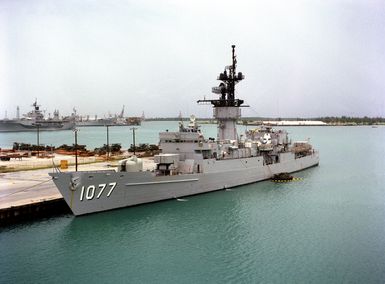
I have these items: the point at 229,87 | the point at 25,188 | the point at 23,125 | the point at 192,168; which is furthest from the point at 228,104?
the point at 23,125

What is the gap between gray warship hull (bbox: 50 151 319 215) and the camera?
22969mm

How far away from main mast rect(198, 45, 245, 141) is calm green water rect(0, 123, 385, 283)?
985 cm

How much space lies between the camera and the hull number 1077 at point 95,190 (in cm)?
2320

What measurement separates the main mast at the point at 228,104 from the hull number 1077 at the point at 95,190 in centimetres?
1677

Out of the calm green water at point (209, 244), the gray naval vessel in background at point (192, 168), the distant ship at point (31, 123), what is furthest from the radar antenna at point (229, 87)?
the distant ship at point (31, 123)

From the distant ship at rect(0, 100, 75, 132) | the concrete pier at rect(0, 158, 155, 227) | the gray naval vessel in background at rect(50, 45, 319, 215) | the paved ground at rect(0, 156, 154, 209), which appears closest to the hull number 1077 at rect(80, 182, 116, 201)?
the gray naval vessel in background at rect(50, 45, 319, 215)

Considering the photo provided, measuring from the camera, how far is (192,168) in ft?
96.2

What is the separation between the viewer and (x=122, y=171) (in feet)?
83.6

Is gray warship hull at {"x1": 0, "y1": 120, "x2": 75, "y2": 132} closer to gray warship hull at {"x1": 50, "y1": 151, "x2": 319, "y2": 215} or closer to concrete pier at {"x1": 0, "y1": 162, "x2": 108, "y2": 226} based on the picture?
concrete pier at {"x1": 0, "y1": 162, "x2": 108, "y2": 226}

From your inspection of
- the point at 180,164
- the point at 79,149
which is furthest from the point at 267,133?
the point at 79,149

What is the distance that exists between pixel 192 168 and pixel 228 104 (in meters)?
11.0

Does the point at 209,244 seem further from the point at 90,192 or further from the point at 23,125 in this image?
the point at 23,125

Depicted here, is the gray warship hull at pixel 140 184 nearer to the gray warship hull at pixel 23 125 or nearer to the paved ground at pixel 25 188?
the paved ground at pixel 25 188

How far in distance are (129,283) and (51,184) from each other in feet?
54.9
